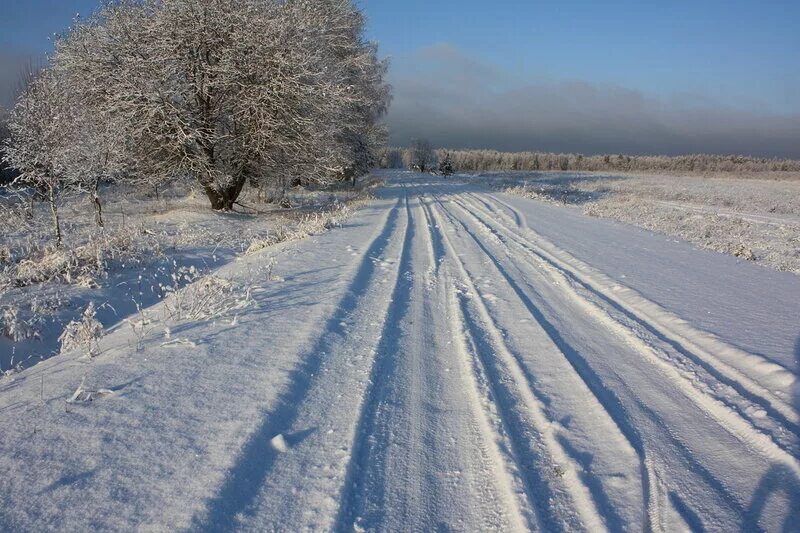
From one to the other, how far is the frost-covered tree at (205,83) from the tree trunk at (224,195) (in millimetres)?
416

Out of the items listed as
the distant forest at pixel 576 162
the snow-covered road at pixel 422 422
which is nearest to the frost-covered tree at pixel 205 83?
the snow-covered road at pixel 422 422

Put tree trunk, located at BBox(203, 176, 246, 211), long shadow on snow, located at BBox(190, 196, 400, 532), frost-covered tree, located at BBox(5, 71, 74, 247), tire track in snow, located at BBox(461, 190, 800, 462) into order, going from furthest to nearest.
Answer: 1. tree trunk, located at BBox(203, 176, 246, 211)
2. frost-covered tree, located at BBox(5, 71, 74, 247)
3. tire track in snow, located at BBox(461, 190, 800, 462)
4. long shadow on snow, located at BBox(190, 196, 400, 532)

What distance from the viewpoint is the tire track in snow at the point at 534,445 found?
2.55 metres

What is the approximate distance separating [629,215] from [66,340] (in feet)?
65.6

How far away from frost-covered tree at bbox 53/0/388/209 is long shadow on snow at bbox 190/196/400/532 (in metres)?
10.6

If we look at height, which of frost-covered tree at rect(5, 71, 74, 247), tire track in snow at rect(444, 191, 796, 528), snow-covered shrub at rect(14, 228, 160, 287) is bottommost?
tire track in snow at rect(444, 191, 796, 528)

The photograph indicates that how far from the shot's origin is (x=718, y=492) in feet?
9.12

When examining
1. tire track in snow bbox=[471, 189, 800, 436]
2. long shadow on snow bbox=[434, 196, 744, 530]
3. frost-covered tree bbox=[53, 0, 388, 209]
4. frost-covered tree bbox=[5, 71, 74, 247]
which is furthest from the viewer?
frost-covered tree bbox=[53, 0, 388, 209]

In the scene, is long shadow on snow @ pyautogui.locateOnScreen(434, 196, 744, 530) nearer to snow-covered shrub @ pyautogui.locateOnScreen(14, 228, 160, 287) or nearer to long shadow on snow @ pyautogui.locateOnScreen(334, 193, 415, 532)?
long shadow on snow @ pyautogui.locateOnScreen(334, 193, 415, 532)

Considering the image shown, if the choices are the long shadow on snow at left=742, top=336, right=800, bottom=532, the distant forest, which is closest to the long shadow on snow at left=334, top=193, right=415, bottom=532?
the long shadow on snow at left=742, top=336, right=800, bottom=532

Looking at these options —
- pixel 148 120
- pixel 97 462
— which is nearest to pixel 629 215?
pixel 148 120

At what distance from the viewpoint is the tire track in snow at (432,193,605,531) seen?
8.38 ft

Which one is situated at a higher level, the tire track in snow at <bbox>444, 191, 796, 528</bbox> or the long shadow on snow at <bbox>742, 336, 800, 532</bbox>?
the tire track in snow at <bbox>444, 191, 796, 528</bbox>

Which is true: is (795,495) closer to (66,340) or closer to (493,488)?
(493,488)
